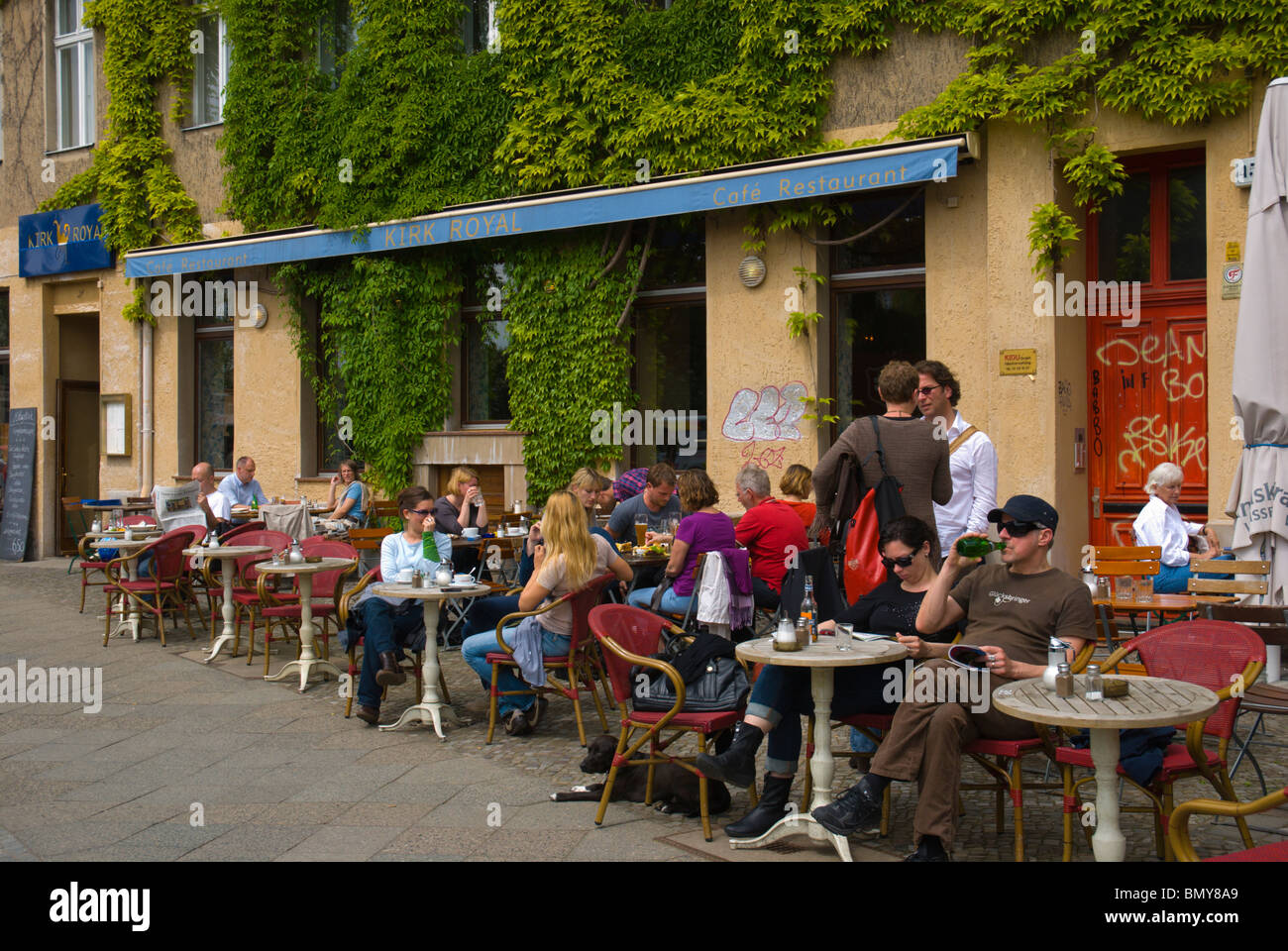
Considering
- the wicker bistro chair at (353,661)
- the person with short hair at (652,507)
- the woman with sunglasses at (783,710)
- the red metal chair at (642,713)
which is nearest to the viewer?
the woman with sunglasses at (783,710)

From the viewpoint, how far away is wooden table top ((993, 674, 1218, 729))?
3.90 metres

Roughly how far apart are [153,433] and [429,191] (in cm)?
627

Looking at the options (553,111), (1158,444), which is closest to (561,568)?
(1158,444)

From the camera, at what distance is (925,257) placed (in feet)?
34.5

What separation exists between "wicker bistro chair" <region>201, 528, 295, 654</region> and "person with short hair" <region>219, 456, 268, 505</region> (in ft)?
8.00

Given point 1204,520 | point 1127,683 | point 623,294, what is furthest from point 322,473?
point 1127,683

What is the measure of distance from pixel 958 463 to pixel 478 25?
980 cm

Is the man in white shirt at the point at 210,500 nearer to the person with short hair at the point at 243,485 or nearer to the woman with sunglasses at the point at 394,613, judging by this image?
the person with short hair at the point at 243,485

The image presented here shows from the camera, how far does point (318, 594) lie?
9.24 metres

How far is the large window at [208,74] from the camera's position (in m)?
16.2

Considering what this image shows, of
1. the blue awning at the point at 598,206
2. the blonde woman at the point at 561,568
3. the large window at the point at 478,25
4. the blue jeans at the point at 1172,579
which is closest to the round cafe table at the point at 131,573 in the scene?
the blue awning at the point at 598,206

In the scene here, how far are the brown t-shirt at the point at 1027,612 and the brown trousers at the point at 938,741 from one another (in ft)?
0.85

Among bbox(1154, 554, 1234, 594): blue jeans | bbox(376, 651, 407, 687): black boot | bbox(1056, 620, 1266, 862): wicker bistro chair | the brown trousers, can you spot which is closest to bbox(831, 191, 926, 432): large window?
bbox(1154, 554, 1234, 594): blue jeans

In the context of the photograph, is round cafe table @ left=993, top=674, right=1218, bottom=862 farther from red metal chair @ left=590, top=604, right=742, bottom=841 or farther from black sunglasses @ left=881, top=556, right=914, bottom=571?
red metal chair @ left=590, top=604, right=742, bottom=841
